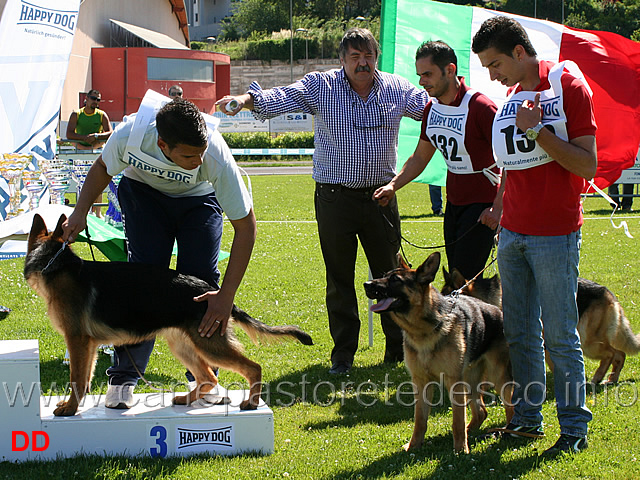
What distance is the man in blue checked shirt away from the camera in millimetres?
5371

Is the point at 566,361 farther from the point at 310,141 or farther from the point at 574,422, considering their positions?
the point at 310,141

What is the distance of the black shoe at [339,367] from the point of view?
553cm

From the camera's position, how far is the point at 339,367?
18.2ft

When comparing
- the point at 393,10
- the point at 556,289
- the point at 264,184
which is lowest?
the point at 264,184

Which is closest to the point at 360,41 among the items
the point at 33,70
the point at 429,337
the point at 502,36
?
the point at 502,36

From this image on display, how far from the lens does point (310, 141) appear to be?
125 ft

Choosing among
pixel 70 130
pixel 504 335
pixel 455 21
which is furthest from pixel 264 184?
pixel 504 335

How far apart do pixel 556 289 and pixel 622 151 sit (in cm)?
639

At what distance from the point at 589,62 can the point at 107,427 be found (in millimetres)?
7734

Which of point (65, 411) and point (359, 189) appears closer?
point (65, 411)

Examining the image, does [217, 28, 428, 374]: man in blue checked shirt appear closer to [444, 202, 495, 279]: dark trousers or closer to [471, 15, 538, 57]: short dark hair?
[444, 202, 495, 279]: dark trousers

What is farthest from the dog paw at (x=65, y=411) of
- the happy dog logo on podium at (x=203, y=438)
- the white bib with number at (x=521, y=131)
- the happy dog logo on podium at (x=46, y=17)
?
the happy dog logo on podium at (x=46, y=17)

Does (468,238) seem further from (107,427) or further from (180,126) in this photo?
(107,427)

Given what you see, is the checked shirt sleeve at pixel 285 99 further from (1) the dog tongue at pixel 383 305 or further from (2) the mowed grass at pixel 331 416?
(2) the mowed grass at pixel 331 416
